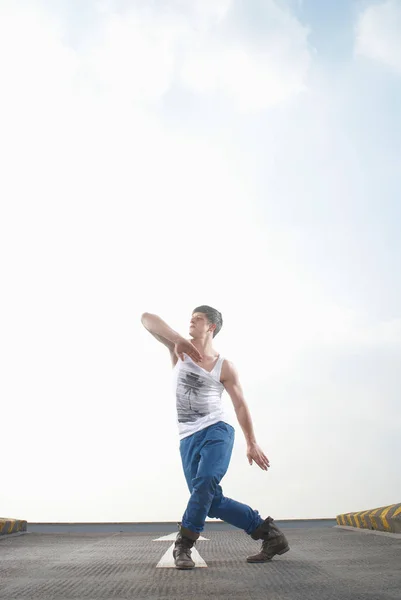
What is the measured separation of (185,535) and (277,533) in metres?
0.70

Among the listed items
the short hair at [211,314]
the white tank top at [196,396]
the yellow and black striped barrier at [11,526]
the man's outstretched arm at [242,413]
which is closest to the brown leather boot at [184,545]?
the white tank top at [196,396]

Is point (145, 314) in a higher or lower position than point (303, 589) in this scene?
higher

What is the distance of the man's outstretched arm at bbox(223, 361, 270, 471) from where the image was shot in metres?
4.14

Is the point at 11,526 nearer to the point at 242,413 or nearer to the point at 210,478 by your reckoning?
the point at 242,413

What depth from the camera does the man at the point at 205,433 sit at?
12.0ft

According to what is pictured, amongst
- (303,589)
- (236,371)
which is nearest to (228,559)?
(236,371)

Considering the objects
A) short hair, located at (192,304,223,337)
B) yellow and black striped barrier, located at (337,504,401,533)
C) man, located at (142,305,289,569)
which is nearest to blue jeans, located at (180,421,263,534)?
man, located at (142,305,289,569)

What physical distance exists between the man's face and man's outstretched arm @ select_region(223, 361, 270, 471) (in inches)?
11.2

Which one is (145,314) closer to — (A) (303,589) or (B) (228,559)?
(B) (228,559)

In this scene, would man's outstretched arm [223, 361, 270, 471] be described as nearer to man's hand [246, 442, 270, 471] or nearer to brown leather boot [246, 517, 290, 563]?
man's hand [246, 442, 270, 471]

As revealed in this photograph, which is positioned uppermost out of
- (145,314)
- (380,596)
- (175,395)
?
(145,314)

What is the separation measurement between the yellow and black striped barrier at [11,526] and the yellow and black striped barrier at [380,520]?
4.56m

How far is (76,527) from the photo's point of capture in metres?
14.8

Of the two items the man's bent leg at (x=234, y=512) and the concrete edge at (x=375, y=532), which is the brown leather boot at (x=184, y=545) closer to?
the man's bent leg at (x=234, y=512)
